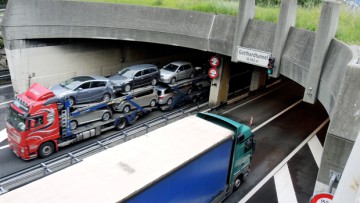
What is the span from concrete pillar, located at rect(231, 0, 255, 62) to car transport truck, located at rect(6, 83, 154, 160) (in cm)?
801

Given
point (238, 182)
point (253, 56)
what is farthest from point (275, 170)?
point (253, 56)

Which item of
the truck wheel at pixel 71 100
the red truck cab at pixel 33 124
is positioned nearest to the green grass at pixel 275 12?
the truck wheel at pixel 71 100

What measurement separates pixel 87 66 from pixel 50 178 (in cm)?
1636

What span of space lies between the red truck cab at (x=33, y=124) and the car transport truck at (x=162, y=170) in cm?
663

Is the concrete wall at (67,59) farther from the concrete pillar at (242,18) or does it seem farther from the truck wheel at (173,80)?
the concrete pillar at (242,18)

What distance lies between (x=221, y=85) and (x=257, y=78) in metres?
4.90

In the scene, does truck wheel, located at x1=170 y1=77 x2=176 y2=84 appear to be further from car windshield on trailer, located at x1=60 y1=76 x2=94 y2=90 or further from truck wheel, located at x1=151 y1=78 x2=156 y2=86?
car windshield on trailer, located at x1=60 y1=76 x2=94 y2=90

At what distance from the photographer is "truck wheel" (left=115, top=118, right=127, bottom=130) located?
729 inches

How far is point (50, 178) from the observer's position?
8.31 m

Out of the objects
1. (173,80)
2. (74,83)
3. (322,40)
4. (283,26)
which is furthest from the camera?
(173,80)

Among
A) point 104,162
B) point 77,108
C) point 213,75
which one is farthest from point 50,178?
point 213,75

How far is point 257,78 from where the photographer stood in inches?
1018

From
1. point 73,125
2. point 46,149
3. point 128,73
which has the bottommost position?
point 46,149

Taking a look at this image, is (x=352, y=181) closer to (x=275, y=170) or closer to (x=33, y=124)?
(x=275, y=170)
